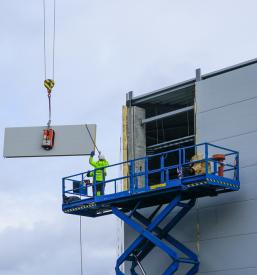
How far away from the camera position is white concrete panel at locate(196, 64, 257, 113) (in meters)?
29.6

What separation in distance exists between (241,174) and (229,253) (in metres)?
2.95

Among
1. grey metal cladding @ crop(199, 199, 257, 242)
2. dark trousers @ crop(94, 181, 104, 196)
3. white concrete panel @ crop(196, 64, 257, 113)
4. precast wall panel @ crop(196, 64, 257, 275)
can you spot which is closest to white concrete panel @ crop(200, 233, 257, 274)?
precast wall panel @ crop(196, 64, 257, 275)

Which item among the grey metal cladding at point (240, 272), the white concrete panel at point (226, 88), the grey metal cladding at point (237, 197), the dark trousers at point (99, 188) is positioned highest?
the white concrete panel at point (226, 88)

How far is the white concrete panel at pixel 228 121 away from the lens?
2934 centimetres

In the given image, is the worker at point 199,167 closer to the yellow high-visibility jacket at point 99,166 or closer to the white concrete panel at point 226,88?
the white concrete panel at point 226,88

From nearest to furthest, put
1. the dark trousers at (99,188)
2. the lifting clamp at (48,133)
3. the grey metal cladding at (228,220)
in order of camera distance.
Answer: the grey metal cladding at (228,220), the dark trousers at (99,188), the lifting clamp at (48,133)

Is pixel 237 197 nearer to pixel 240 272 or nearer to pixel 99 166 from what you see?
pixel 240 272

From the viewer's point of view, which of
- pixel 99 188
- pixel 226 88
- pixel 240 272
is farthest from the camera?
pixel 99 188

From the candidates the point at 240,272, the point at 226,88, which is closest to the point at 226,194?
the point at 240,272

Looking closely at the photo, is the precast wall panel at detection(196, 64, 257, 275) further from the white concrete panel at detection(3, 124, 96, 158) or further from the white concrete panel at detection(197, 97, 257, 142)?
the white concrete panel at detection(3, 124, 96, 158)

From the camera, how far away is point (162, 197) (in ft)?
98.4

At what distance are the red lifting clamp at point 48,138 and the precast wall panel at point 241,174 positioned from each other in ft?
21.3

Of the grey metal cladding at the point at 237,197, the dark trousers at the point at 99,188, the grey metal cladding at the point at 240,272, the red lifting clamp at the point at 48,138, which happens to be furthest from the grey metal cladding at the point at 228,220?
the red lifting clamp at the point at 48,138

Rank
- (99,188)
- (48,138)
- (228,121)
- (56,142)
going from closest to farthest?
(228,121), (99,188), (48,138), (56,142)
